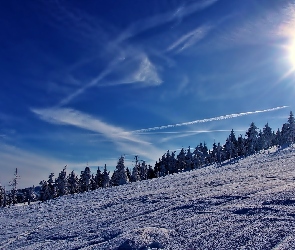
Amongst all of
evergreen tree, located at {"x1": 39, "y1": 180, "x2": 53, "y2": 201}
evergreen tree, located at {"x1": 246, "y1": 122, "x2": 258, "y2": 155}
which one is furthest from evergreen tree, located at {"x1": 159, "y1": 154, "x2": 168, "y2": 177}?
evergreen tree, located at {"x1": 39, "y1": 180, "x2": 53, "y2": 201}

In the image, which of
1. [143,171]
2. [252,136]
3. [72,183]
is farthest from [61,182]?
[252,136]

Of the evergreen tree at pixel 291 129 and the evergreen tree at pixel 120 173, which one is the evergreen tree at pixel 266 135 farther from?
the evergreen tree at pixel 120 173

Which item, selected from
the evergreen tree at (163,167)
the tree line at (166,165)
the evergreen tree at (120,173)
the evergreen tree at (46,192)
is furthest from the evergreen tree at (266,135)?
the evergreen tree at (46,192)

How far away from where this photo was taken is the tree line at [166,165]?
76.1 meters

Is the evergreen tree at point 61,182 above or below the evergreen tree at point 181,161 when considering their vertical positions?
below

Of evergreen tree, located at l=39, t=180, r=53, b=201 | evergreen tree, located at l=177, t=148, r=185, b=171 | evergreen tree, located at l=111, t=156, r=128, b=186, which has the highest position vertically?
evergreen tree, located at l=177, t=148, r=185, b=171

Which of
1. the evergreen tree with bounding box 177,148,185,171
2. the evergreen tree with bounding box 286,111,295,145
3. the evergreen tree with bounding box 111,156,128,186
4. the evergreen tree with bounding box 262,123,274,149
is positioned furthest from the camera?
the evergreen tree with bounding box 177,148,185,171

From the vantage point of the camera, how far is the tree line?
76.1m

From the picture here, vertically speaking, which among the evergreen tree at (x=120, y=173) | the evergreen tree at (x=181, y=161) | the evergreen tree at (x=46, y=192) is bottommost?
the evergreen tree at (x=46, y=192)

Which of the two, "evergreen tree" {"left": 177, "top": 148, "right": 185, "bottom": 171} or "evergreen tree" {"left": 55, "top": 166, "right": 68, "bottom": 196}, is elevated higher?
"evergreen tree" {"left": 177, "top": 148, "right": 185, "bottom": 171}

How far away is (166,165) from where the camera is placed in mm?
98875

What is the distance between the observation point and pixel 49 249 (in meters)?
9.57

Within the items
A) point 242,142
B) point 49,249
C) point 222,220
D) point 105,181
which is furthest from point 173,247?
point 242,142

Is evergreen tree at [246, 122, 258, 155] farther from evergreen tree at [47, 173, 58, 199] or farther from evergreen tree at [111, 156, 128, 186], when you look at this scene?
evergreen tree at [47, 173, 58, 199]
